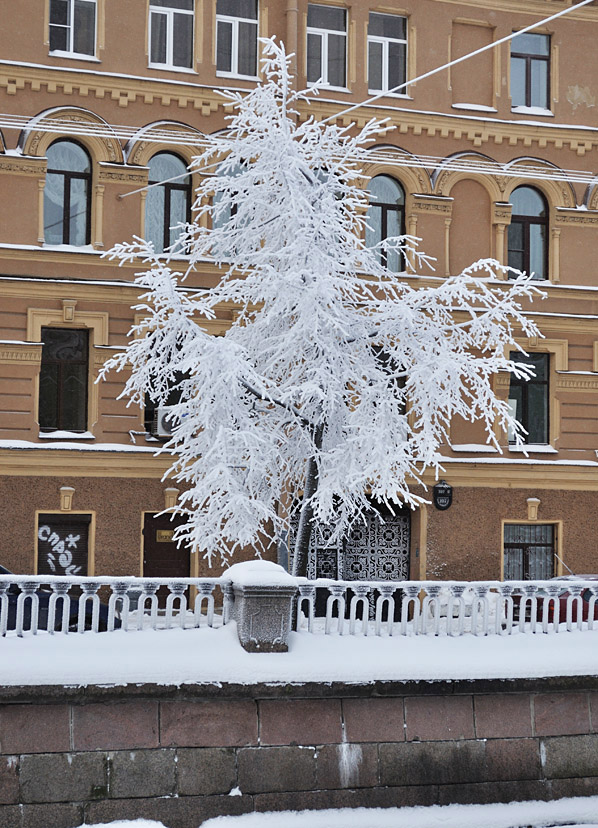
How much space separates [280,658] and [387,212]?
518 inches

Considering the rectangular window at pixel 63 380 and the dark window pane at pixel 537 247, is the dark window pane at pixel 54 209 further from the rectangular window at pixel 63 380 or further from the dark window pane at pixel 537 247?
the dark window pane at pixel 537 247

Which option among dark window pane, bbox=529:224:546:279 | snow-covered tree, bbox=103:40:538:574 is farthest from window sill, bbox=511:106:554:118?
snow-covered tree, bbox=103:40:538:574

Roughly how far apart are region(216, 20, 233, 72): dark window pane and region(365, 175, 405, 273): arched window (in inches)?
136

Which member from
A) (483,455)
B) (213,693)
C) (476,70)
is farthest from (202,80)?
(213,693)

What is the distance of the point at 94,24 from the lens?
21.6 m

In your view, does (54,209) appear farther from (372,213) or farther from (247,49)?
(372,213)

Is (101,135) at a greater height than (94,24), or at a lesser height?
lesser

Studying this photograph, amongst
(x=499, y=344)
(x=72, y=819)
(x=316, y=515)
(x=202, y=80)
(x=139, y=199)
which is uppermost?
(x=202, y=80)

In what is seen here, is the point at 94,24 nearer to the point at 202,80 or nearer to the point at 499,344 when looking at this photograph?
the point at 202,80

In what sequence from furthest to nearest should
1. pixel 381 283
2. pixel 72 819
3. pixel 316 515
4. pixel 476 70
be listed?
pixel 476 70, pixel 381 283, pixel 316 515, pixel 72 819

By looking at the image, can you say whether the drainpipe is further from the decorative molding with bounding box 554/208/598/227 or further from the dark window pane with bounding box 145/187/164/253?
the decorative molding with bounding box 554/208/598/227

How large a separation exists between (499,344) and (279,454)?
329cm

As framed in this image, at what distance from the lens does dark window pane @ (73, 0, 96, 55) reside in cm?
2148

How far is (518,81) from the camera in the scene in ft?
78.4
